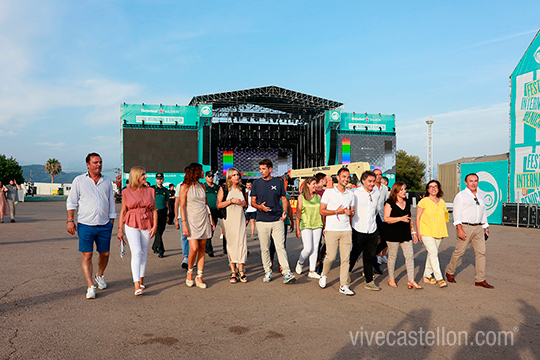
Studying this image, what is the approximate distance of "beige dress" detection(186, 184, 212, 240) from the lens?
19.3 ft

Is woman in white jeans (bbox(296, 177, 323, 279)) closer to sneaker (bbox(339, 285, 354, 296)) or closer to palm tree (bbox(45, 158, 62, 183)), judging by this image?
sneaker (bbox(339, 285, 354, 296))

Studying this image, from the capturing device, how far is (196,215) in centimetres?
591

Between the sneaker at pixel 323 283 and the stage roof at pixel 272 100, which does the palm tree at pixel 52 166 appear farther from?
the sneaker at pixel 323 283

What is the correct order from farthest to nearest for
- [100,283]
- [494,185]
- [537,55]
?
[494,185], [537,55], [100,283]

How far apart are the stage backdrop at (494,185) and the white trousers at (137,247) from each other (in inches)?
646

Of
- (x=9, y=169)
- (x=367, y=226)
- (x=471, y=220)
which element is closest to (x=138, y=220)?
(x=367, y=226)

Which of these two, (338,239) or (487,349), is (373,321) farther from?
(338,239)

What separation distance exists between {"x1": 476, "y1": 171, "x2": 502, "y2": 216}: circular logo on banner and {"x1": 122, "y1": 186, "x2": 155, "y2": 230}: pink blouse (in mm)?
16487

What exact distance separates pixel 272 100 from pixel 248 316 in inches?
1376

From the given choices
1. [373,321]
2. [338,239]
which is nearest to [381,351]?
[373,321]

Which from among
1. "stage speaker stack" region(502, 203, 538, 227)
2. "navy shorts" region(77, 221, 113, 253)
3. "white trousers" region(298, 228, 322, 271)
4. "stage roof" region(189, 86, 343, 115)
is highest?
"stage roof" region(189, 86, 343, 115)

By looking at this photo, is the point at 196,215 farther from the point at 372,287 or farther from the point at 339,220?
the point at 372,287

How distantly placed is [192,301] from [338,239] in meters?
2.16

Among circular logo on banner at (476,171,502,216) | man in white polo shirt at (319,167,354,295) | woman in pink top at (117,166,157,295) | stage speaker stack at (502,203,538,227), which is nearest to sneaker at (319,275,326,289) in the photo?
man in white polo shirt at (319,167,354,295)
